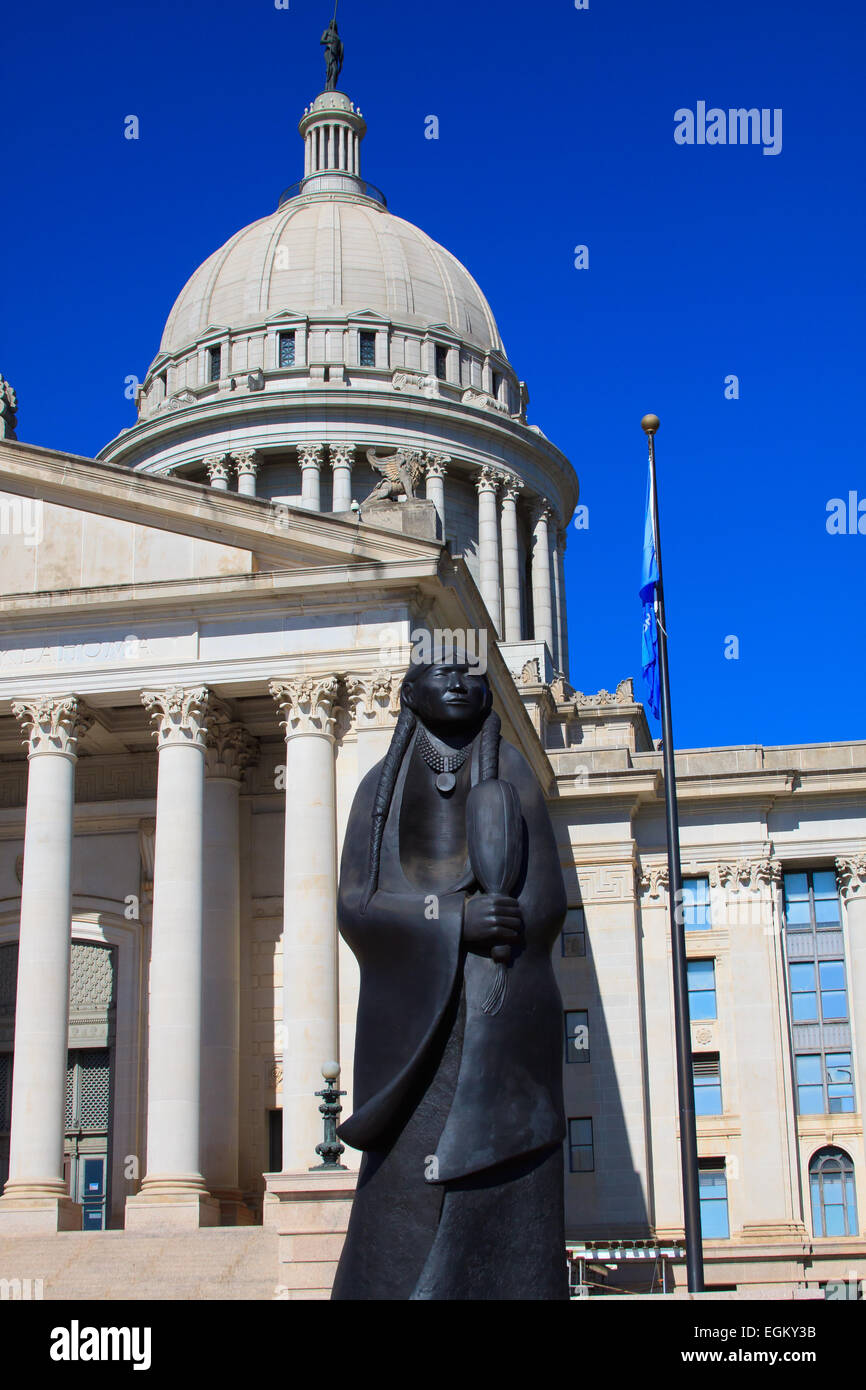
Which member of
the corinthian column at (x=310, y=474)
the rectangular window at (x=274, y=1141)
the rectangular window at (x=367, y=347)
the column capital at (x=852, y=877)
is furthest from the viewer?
the rectangular window at (x=367, y=347)

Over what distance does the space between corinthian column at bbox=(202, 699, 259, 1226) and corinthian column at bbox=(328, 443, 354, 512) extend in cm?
2805

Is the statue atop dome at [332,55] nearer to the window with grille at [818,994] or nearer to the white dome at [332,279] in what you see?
the white dome at [332,279]

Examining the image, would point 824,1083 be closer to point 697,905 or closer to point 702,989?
point 702,989

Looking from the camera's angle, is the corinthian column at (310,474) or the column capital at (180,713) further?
the corinthian column at (310,474)

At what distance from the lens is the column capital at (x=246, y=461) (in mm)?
64188

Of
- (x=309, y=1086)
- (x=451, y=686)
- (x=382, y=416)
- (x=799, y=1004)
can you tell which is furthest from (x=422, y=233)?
(x=451, y=686)

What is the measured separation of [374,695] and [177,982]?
6172 mm

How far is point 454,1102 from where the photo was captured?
29.1 ft

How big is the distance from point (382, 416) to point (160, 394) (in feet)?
36.6

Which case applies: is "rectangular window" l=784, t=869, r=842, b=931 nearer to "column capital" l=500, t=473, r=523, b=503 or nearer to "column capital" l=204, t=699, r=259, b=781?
"column capital" l=204, t=699, r=259, b=781

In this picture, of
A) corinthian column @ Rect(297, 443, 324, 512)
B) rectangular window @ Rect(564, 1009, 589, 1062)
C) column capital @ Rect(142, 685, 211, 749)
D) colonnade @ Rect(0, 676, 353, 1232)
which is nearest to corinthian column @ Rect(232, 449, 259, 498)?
corinthian column @ Rect(297, 443, 324, 512)

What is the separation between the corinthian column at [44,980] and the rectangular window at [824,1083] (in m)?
20.4

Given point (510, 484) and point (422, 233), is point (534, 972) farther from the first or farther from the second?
point (422, 233)

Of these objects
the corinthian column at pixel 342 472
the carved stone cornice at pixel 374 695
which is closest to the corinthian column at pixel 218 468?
the corinthian column at pixel 342 472
